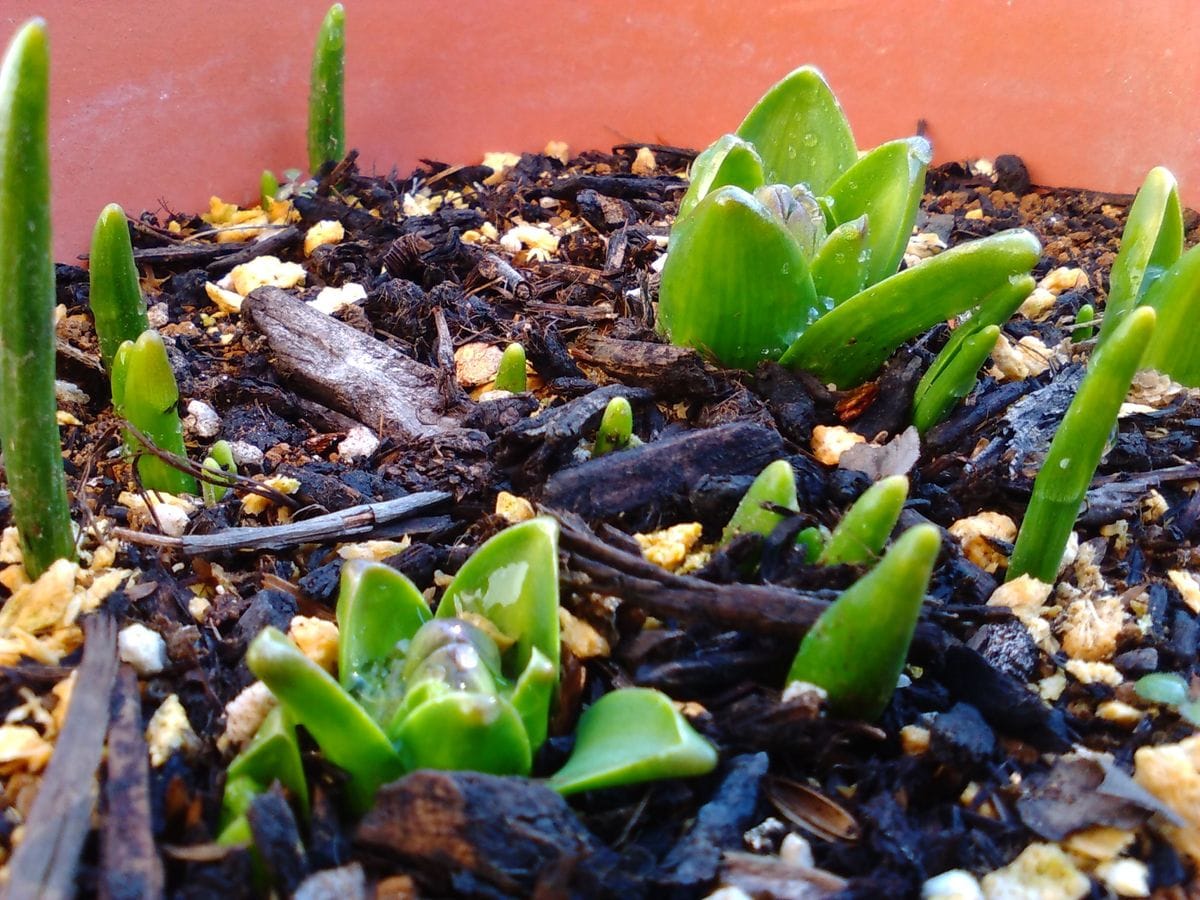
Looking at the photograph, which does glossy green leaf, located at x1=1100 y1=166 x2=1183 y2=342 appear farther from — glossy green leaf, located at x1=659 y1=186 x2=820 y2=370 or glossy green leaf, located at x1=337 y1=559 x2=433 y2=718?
glossy green leaf, located at x1=337 y1=559 x2=433 y2=718

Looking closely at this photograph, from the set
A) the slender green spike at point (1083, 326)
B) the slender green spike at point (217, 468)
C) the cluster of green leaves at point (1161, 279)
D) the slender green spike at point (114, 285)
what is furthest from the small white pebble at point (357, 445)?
the slender green spike at point (1083, 326)

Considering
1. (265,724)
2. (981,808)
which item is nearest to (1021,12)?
(981,808)

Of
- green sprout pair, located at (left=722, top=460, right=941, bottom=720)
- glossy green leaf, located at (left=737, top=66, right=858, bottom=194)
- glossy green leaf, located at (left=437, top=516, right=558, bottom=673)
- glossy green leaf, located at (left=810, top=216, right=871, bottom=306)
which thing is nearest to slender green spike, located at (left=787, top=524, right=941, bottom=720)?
green sprout pair, located at (left=722, top=460, right=941, bottom=720)

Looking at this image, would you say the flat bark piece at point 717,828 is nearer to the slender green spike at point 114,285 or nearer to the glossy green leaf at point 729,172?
the glossy green leaf at point 729,172

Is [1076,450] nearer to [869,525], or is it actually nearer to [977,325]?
[869,525]

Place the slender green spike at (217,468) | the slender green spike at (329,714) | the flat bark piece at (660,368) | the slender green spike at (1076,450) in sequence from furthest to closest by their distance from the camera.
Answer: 1. the flat bark piece at (660,368)
2. the slender green spike at (217,468)
3. the slender green spike at (1076,450)
4. the slender green spike at (329,714)
